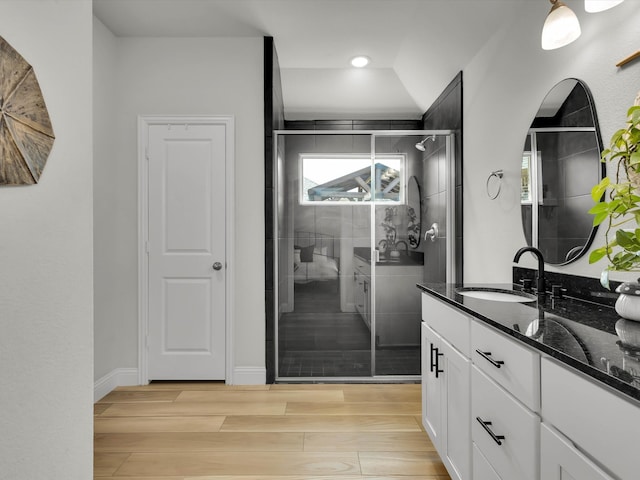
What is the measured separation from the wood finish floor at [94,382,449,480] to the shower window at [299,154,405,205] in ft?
4.92

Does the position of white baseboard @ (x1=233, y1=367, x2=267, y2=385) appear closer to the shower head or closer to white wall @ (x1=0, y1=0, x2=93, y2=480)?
white wall @ (x1=0, y1=0, x2=93, y2=480)

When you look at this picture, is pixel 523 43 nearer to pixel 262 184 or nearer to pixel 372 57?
pixel 372 57

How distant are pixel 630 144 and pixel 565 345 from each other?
716 mm

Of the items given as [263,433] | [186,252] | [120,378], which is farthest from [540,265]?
[120,378]

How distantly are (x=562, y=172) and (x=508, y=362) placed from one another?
116cm

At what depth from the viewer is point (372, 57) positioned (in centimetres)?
366

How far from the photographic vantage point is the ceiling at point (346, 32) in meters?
2.76

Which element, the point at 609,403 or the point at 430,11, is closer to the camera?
the point at 609,403

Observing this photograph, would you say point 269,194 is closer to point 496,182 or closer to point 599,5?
point 496,182

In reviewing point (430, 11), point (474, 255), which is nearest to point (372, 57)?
point (430, 11)

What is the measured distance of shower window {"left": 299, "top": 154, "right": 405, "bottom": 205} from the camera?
3.22 m

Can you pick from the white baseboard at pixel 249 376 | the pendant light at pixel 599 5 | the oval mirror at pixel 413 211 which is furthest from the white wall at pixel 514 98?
the white baseboard at pixel 249 376

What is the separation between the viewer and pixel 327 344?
10.8 feet

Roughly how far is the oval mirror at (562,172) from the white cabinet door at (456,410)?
0.75 metres
